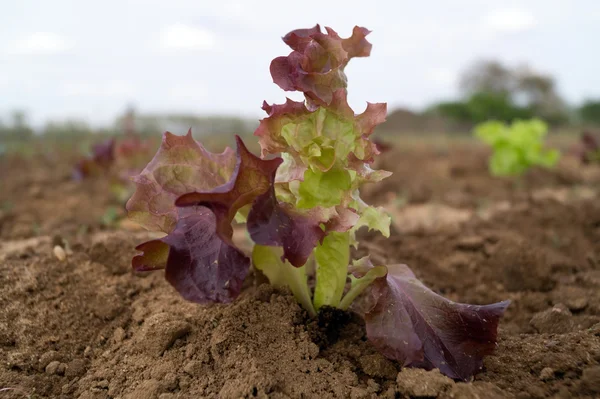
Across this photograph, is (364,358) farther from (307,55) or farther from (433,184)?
(433,184)

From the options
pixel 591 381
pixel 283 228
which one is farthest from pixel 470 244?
pixel 283 228

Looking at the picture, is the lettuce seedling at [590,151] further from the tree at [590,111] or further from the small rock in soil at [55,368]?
the tree at [590,111]

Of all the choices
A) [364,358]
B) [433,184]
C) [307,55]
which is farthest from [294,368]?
[433,184]

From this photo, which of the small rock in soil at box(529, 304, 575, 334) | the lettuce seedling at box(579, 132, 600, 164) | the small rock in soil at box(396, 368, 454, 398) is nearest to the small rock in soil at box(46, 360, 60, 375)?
the small rock in soil at box(396, 368, 454, 398)

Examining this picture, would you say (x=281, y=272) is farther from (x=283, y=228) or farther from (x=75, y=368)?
(x=75, y=368)

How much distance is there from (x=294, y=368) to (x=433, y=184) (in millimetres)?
5738

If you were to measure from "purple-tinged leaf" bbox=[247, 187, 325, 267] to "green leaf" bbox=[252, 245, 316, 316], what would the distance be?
0.32 m

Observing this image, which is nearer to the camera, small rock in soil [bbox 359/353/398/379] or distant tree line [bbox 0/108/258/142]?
small rock in soil [bbox 359/353/398/379]

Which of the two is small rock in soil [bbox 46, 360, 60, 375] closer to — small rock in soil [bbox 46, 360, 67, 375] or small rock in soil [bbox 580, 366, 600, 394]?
small rock in soil [bbox 46, 360, 67, 375]

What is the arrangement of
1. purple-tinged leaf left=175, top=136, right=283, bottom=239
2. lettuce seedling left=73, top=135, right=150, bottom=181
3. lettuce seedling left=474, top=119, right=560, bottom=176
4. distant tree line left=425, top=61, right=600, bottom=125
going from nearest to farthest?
purple-tinged leaf left=175, top=136, right=283, bottom=239
lettuce seedling left=73, top=135, right=150, bottom=181
lettuce seedling left=474, top=119, right=560, bottom=176
distant tree line left=425, top=61, right=600, bottom=125

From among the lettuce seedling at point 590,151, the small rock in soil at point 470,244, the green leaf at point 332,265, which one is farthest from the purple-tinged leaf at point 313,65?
the lettuce seedling at point 590,151

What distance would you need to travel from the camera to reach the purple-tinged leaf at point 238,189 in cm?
139

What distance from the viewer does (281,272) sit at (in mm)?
1935

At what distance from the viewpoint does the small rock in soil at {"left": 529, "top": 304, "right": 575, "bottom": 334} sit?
2.03 metres
